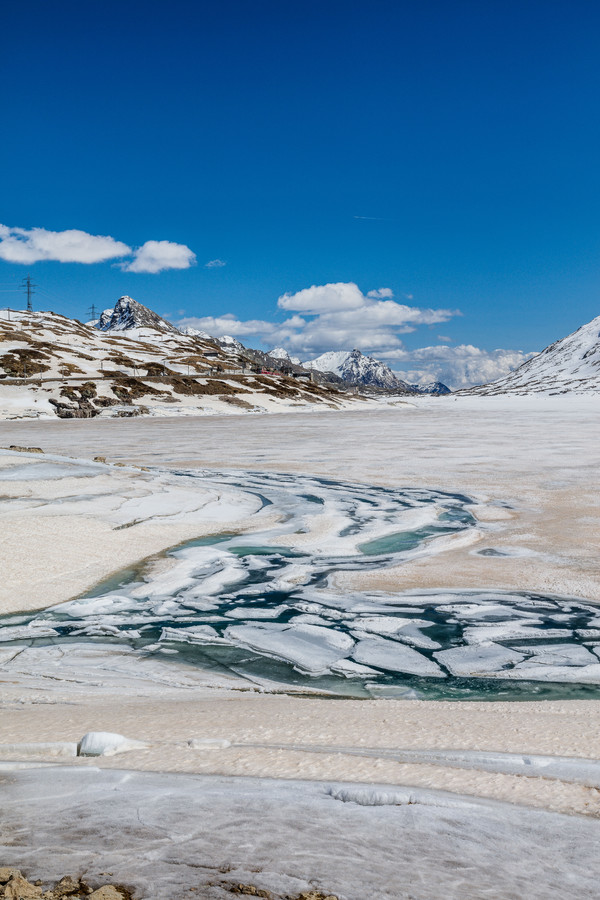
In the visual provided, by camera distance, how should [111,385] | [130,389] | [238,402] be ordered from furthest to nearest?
1. [238,402]
2. [130,389]
3. [111,385]

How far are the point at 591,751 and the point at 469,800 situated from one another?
102cm

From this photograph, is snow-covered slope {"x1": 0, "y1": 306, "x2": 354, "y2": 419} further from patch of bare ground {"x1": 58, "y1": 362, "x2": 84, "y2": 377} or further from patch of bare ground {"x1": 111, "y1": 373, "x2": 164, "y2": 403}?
patch of bare ground {"x1": 111, "y1": 373, "x2": 164, "y2": 403}

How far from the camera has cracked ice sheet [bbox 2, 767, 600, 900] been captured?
1.90 meters

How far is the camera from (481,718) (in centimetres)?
388

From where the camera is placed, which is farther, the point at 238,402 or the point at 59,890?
the point at 238,402

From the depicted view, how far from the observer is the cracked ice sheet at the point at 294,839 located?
1.90 meters

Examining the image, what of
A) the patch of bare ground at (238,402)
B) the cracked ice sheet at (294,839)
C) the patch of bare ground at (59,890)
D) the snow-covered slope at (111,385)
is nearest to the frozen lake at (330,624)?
the cracked ice sheet at (294,839)

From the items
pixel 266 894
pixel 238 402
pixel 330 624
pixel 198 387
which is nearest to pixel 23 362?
pixel 198 387

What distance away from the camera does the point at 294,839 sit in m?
2.14

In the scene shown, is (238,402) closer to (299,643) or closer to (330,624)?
(330,624)

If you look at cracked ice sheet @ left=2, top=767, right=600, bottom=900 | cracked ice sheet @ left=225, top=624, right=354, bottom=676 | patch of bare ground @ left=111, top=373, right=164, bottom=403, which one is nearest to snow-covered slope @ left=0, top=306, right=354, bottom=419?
patch of bare ground @ left=111, top=373, right=164, bottom=403

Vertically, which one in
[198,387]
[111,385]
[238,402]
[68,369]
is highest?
[68,369]

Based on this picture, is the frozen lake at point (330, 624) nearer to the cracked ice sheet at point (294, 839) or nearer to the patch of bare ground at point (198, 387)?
the cracked ice sheet at point (294, 839)

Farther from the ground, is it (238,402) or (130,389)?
(130,389)
